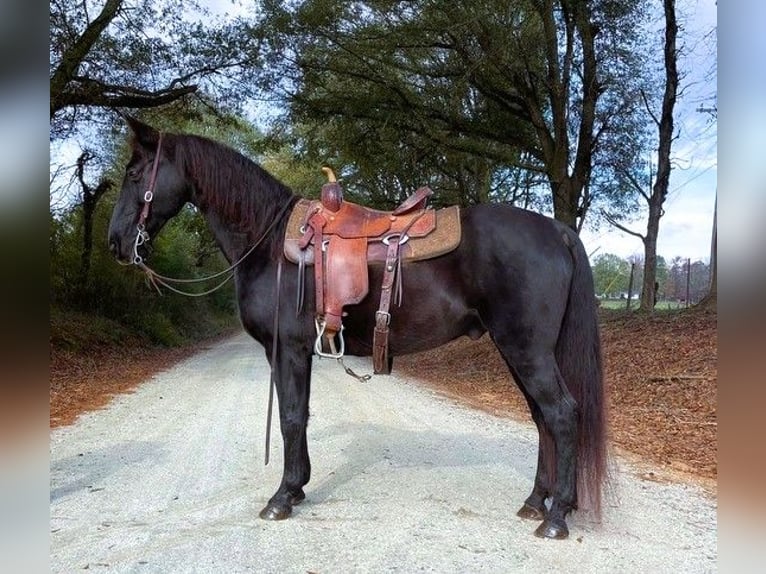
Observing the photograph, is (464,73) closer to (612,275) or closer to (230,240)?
(230,240)

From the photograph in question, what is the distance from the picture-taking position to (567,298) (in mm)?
3205

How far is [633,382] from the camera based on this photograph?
7.69 meters

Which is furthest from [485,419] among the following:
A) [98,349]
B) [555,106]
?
[98,349]

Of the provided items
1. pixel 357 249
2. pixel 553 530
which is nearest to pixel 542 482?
pixel 553 530

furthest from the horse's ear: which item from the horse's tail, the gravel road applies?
the horse's tail

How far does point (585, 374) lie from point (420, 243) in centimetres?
131

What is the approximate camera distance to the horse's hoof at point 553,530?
293 cm

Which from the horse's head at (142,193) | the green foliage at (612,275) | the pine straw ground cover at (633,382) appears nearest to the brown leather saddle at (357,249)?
the horse's head at (142,193)

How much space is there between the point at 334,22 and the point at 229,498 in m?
10.4

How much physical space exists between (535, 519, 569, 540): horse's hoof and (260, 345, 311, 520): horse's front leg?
1.49m

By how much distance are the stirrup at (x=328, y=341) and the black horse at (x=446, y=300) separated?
0.22 ft

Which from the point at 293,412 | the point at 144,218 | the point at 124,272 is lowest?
the point at 293,412

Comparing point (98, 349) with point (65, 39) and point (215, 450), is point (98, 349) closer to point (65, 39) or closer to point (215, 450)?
point (65, 39)

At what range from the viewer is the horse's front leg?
3.29 metres
